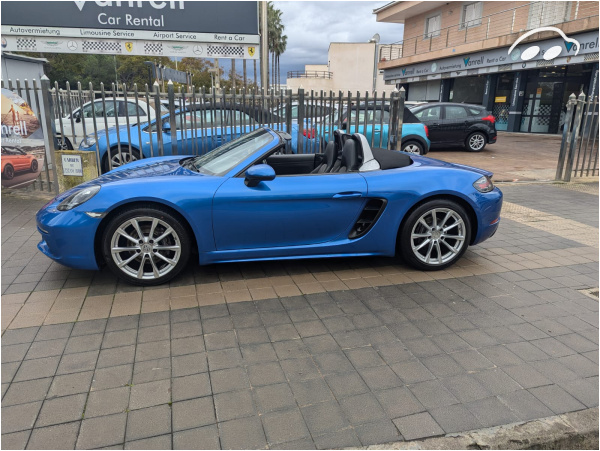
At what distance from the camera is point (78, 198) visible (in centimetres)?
361

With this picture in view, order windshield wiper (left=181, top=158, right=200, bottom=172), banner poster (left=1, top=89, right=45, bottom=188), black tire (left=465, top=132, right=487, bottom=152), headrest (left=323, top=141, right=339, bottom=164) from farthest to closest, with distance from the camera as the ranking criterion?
black tire (left=465, top=132, right=487, bottom=152)
banner poster (left=1, top=89, right=45, bottom=188)
headrest (left=323, top=141, right=339, bottom=164)
windshield wiper (left=181, top=158, right=200, bottom=172)

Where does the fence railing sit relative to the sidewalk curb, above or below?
above

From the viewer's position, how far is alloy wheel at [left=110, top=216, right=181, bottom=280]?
360 cm

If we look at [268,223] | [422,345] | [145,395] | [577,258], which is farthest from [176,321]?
[577,258]

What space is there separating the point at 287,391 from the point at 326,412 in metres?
0.27

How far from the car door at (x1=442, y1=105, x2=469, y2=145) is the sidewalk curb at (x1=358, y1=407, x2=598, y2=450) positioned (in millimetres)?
12918

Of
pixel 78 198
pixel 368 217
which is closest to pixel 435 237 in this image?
pixel 368 217

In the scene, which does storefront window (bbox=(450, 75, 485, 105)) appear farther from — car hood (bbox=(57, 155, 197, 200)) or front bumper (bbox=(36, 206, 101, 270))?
front bumper (bbox=(36, 206, 101, 270))

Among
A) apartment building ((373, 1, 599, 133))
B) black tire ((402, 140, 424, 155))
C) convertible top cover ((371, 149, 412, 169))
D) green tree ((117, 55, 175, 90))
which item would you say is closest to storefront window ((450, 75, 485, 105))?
apartment building ((373, 1, 599, 133))

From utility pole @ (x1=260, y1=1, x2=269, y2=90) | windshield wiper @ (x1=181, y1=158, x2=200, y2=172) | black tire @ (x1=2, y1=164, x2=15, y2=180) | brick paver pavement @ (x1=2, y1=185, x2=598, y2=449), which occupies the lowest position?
brick paver pavement @ (x1=2, y1=185, x2=598, y2=449)

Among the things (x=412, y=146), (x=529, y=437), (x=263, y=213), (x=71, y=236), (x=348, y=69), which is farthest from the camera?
(x=348, y=69)

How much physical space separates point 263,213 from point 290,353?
1325mm

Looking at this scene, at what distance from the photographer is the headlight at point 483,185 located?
165 inches

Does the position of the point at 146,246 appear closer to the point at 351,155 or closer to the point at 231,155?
the point at 231,155
